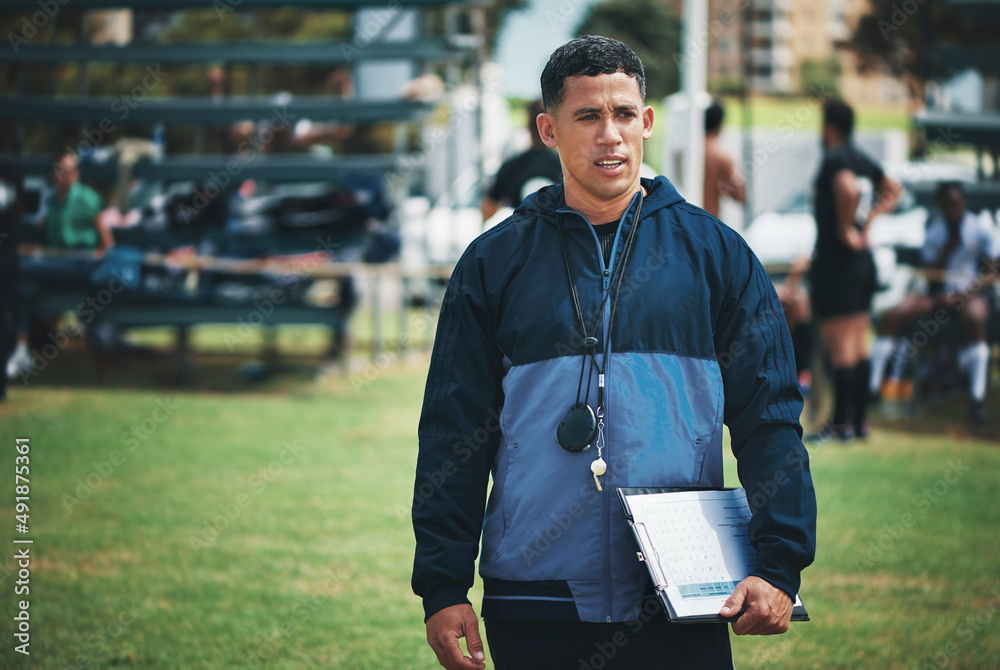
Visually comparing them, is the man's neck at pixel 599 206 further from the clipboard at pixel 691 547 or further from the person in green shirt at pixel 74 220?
the person in green shirt at pixel 74 220

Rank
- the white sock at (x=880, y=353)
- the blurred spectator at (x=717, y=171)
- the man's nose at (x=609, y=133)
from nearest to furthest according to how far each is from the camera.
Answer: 1. the man's nose at (x=609, y=133)
2. the blurred spectator at (x=717, y=171)
3. the white sock at (x=880, y=353)

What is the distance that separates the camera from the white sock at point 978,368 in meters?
8.92

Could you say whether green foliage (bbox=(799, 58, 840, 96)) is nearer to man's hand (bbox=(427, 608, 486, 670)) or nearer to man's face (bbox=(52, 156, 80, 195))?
man's face (bbox=(52, 156, 80, 195))

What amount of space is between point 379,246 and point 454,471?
31.5 feet

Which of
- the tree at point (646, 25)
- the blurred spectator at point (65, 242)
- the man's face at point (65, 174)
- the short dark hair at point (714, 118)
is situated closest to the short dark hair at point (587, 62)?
the short dark hair at point (714, 118)

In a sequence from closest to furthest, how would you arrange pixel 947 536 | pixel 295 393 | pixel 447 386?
pixel 447 386 → pixel 947 536 → pixel 295 393

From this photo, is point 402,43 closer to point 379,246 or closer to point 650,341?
point 379,246

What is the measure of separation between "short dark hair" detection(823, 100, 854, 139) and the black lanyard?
616 cm

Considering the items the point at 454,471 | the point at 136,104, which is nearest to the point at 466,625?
the point at 454,471

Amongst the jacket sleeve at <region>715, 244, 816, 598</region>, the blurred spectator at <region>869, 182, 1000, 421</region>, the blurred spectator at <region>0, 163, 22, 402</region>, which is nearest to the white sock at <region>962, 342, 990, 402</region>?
the blurred spectator at <region>869, 182, 1000, 421</region>

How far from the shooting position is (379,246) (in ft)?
38.9

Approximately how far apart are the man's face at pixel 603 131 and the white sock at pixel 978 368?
7464 mm

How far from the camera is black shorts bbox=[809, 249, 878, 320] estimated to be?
805 centimetres

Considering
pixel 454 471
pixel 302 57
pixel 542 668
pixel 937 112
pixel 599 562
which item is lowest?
pixel 542 668
